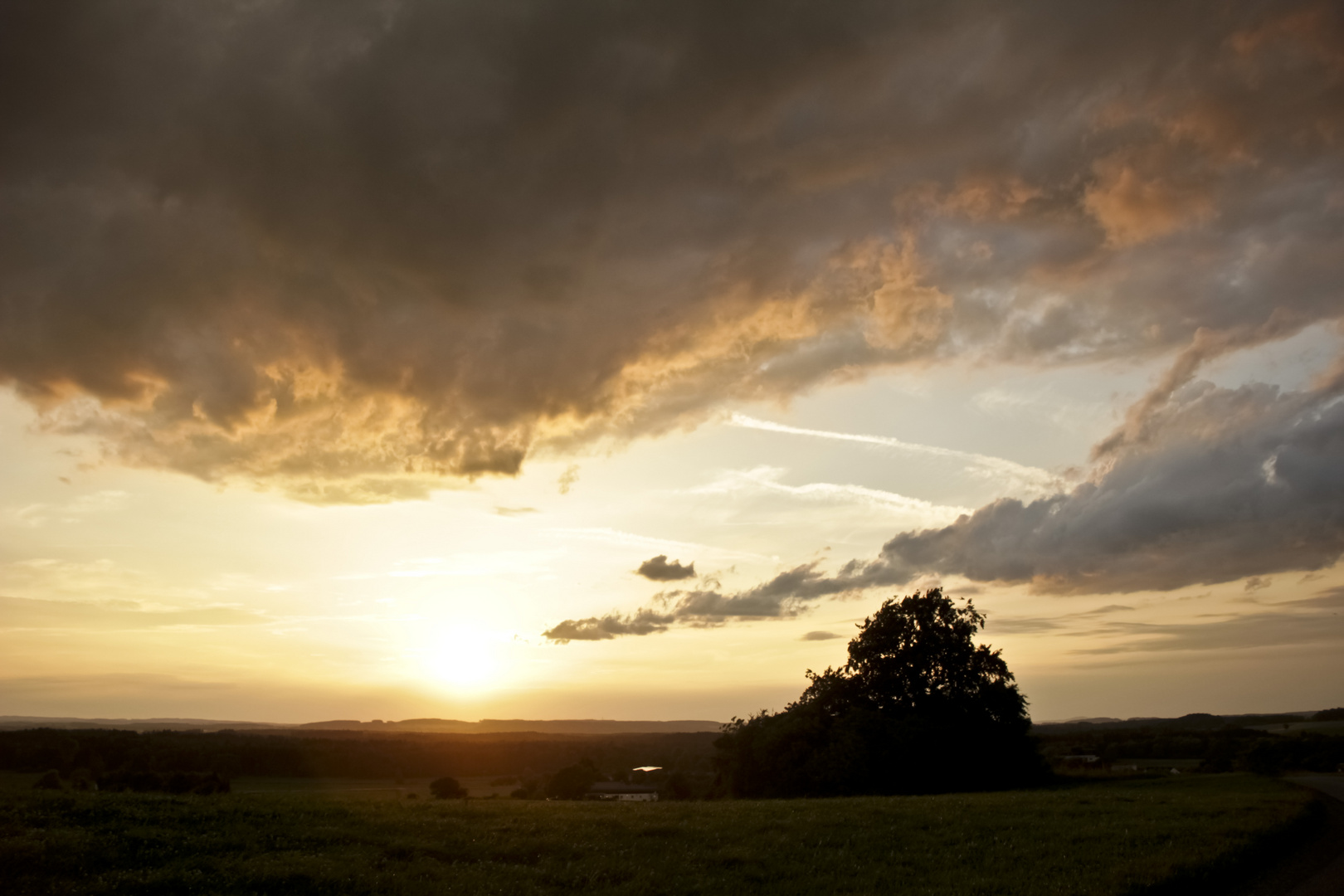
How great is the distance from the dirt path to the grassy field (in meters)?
1.10

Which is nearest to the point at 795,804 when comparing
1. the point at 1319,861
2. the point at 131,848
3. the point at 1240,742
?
the point at 1319,861

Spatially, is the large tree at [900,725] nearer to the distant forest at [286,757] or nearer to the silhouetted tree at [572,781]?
the distant forest at [286,757]

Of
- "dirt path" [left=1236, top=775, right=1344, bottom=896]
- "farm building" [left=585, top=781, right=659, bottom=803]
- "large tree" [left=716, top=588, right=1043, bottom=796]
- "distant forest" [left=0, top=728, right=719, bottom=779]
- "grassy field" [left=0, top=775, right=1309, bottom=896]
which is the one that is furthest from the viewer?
"farm building" [left=585, top=781, right=659, bottom=803]

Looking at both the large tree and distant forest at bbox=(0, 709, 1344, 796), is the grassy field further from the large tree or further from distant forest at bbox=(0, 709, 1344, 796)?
distant forest at bbox=(0, 709, 1344, 796)

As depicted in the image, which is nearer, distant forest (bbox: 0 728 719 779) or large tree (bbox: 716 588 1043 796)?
large tree (bbox: 716 588 1043 796)

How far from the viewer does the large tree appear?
53.1 metres

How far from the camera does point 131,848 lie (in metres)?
18.3

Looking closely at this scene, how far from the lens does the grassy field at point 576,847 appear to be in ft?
57.3

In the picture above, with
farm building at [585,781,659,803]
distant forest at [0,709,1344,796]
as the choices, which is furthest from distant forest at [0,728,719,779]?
farm building at [585,781,659,803]

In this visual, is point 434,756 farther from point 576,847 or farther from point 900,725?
point 576,847

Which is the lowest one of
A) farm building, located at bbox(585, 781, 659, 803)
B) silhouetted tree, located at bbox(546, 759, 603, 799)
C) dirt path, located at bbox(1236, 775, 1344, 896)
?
farm building, located at bbox(585, 781, 659, 803)

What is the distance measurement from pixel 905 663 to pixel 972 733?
6959mm

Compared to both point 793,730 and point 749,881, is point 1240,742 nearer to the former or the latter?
point 793,730

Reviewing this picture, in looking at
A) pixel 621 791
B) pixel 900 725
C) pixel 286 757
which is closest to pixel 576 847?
pixel 900 725
